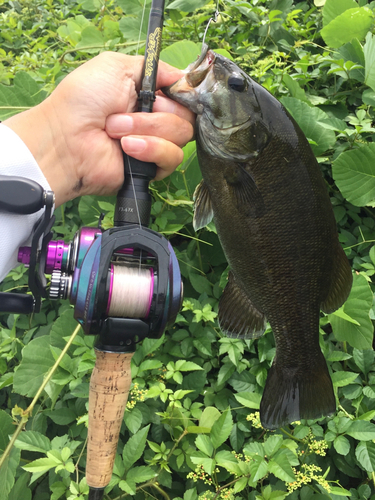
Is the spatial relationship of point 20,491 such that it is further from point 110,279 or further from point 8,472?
point 110,279

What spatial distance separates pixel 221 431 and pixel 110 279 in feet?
2.34

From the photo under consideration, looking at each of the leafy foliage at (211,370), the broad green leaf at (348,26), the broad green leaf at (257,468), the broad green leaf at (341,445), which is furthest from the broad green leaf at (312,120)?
the broad green leaf at (257,468)

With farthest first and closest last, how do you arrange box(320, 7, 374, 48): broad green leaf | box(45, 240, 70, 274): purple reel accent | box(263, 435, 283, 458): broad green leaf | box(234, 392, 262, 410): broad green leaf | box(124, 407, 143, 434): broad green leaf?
box(320, 7, 374, 48): broad green leaf < box(234, 392, 262, 410): broad green leaf < box(124, 407, 143, 434): broad green leaf < box(263, 435, 283, 458): broad green leaf < box(45, 240, 70, 274): purple reel accent

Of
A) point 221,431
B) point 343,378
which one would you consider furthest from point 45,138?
point 343,378

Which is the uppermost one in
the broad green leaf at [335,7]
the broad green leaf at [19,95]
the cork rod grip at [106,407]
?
the broad green leaf at [335,7]

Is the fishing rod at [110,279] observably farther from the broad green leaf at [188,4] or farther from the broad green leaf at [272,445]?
the broad green leaf at [188,4]

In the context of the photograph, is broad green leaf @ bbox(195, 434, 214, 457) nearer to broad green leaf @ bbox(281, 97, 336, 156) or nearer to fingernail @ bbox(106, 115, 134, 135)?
fingernail @ bbox(106, 115, 134, 135)

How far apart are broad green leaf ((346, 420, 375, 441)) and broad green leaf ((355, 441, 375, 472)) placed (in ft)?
0.16

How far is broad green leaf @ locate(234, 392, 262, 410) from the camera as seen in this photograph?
139cm

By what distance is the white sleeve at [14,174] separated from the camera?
1.05 metres

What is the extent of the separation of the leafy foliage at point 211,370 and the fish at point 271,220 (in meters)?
0.27

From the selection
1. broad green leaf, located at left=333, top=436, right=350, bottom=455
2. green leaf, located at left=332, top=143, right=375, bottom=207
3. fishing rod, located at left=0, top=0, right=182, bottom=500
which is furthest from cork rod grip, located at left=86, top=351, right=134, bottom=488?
green leaf, located at left=332, top=143, right=375, bottom=207

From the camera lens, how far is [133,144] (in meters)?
1.08

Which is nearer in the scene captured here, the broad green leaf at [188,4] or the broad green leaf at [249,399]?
the broad green leaf at [249,399]
